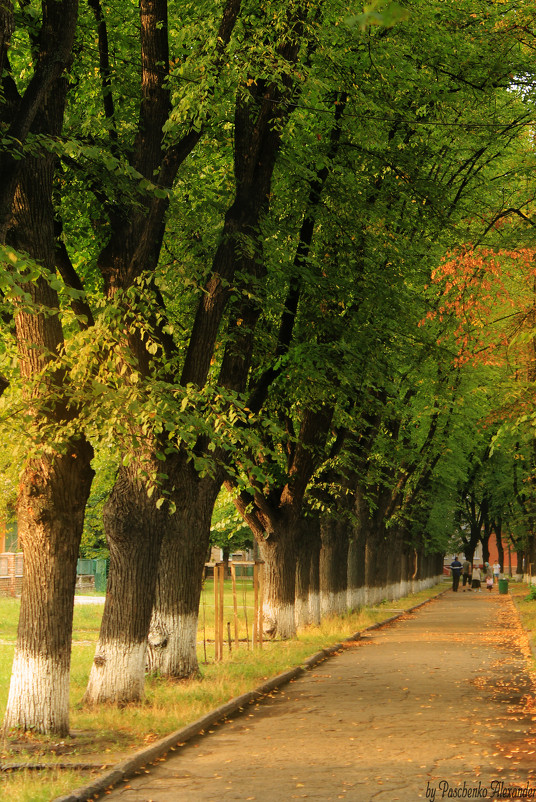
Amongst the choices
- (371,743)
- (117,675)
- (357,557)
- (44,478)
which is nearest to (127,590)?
(117,675)

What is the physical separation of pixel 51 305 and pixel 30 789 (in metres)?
4.75

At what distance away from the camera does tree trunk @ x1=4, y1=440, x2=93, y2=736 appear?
33.5ft

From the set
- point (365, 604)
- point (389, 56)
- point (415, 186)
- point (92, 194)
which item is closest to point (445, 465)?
point (365, 604)

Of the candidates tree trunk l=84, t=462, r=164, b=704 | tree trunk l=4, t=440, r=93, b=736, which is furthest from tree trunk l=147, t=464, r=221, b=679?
tree trunk l=4, t=440, r=93, b=736

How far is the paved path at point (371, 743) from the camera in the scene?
8.23 m

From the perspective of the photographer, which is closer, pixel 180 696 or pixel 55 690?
pixel 55 690

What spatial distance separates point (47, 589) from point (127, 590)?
2128mm

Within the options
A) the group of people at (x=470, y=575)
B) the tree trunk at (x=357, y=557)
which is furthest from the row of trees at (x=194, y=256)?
the group of people at (x=470, y=575)

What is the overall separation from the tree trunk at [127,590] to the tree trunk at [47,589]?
62.4 inches

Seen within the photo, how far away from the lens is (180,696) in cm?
1284

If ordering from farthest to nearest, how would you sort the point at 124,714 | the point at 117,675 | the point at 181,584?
the point at 181,584
the point at 117,675
the point at 124,714

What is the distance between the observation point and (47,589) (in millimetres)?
10336

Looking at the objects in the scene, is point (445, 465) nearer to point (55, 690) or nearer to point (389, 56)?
point (389, 56)

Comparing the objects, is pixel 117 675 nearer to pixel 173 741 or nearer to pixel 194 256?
pixel 173 741
